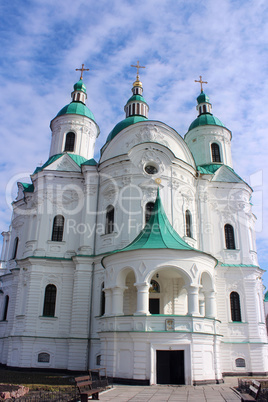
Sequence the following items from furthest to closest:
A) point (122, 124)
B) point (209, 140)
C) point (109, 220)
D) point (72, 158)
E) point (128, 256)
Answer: point (209, 140) < point (72, 158) < point (122, 124) < point (109, 220) < point (128, 256)

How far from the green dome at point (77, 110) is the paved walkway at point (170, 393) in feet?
74.4

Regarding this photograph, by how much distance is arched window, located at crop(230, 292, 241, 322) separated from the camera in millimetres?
24333

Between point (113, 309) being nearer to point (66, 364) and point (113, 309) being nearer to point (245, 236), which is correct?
point (66, 364)

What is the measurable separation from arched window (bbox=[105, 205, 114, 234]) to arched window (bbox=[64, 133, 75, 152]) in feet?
26.1

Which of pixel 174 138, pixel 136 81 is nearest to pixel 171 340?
pixel 174 138

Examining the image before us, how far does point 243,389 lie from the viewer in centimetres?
1414

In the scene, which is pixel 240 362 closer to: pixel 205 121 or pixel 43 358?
pixel 43 358

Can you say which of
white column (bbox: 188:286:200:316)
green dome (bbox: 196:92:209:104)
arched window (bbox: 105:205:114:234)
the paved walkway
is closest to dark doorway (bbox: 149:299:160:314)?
white column (bbox: 188:286:200:316)

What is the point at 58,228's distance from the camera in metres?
25.8

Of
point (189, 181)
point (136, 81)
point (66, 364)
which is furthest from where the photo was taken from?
point (136, 81)

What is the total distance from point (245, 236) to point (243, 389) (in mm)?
13965

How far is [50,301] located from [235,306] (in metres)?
12.6

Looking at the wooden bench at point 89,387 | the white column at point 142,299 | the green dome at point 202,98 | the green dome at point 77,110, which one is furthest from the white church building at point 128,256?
the green dome at point 202,98

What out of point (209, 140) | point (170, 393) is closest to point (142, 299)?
point (170, 393)
